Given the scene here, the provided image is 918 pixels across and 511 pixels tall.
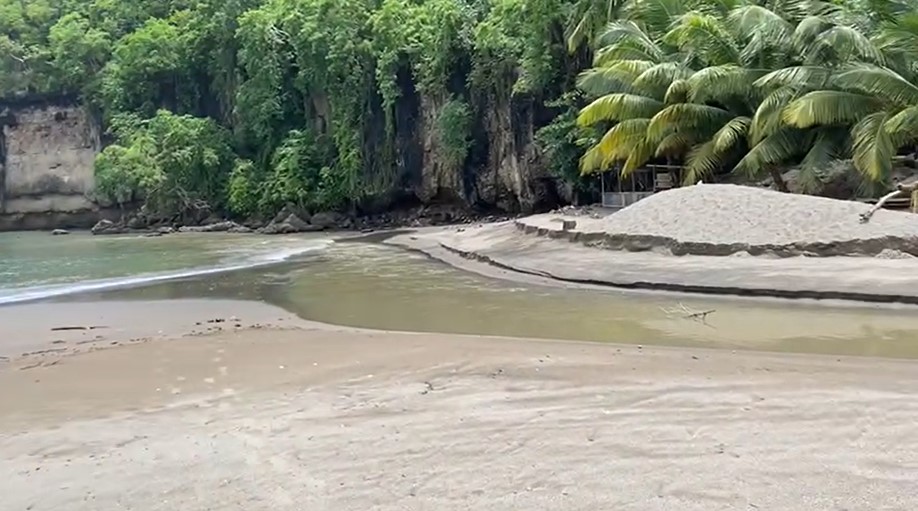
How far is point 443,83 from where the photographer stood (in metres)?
31.8

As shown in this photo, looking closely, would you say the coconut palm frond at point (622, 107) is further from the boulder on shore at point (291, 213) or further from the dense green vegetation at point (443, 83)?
the boulder on shore at point (291, 213)

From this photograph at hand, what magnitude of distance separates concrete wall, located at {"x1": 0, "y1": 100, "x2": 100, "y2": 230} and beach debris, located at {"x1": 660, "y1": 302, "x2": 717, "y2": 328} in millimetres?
41894

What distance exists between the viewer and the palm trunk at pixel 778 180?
18.1 m

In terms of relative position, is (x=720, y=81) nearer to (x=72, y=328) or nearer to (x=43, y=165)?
(x=72, y=328)

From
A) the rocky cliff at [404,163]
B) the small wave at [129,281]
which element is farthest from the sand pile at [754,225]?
the rocky cliff at [404,163]

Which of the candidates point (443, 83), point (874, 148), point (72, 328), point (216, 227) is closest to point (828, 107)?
point (874, 148)

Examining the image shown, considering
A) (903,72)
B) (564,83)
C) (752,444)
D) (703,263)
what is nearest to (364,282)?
(703,263)

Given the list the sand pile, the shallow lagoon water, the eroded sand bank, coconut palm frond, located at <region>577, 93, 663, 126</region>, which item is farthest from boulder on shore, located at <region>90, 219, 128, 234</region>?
the sand pile

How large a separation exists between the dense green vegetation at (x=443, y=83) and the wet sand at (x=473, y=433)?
1174 centimetres

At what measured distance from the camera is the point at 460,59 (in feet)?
104

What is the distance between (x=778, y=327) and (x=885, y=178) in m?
9.44

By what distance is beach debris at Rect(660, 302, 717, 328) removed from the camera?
889 cm

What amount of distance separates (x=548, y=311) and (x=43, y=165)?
4316cm

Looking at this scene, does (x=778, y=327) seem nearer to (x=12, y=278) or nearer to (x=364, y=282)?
(x=364, y=282)
